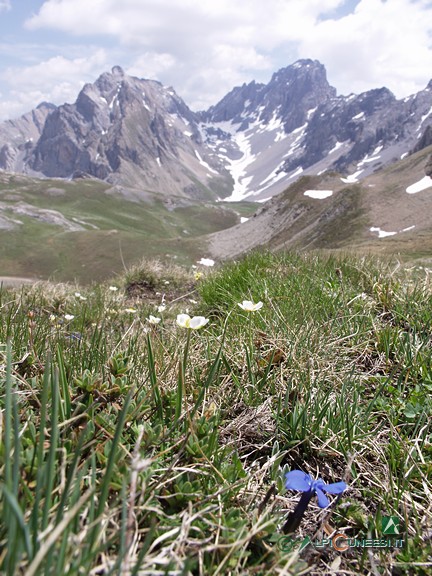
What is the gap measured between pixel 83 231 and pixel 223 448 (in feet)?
359

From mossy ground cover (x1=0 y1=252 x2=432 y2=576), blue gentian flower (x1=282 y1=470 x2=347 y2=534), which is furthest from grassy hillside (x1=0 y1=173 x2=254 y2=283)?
blue gentian flower (x1=282 y1=470 x2=347 y2=534)

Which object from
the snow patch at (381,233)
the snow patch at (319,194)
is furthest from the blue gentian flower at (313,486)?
the snow patch at (319,194)

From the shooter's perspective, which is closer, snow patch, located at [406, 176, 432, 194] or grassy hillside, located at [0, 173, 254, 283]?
snow patch, located at [406, 176, 432, 194]

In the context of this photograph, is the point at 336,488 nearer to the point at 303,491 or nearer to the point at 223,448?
the point at 303,491

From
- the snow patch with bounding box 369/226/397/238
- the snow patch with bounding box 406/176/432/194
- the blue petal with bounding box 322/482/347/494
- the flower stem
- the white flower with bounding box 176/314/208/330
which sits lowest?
the snow patch with bounding box 369/226/397/238

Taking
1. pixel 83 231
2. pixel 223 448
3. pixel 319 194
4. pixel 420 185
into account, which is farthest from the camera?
pixel 83 231

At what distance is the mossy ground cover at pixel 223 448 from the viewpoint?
50.6 inches

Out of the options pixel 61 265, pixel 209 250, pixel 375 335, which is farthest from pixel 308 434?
pixel 61 265

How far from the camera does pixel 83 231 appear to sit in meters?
105

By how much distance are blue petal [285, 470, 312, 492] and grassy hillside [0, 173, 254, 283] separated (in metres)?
13.1

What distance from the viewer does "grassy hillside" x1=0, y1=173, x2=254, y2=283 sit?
8550 centimetres

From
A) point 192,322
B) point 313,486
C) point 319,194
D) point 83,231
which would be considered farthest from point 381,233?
point 83,231

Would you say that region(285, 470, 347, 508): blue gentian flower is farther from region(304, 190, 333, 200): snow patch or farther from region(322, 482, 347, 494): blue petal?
region(304, 190, 333, 200): snow patch

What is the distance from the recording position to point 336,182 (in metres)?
88.5
